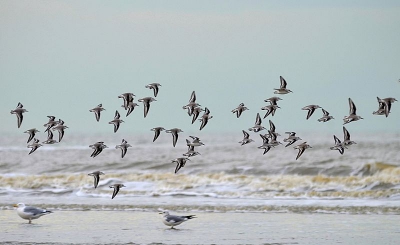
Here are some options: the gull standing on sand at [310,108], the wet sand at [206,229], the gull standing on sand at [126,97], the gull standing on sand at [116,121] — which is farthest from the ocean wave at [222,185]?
the gull standing on sand at [126,97]

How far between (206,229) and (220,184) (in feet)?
28.3

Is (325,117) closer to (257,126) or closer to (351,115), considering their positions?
(351,115)

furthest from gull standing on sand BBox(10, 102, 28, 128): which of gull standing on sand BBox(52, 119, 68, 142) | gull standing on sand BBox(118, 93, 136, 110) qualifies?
gull standing on sand BBox(118, 93, 136, 110)

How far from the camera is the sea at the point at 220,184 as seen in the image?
66.9 feet

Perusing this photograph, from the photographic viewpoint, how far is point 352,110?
53.4 feet

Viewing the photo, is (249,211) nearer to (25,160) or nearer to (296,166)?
(296,166)

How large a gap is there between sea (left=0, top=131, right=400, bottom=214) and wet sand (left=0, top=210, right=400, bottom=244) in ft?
4.45

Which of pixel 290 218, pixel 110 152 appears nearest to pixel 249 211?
pixel 290 218

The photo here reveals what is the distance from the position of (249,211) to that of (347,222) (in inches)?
123

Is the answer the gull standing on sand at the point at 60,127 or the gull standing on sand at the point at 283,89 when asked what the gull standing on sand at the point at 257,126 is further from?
the gull standing on sand at the point at 60,127

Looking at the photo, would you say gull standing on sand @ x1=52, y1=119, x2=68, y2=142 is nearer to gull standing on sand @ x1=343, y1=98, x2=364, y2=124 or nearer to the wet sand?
the wet sand

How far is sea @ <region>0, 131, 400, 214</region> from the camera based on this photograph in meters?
A: 20.4

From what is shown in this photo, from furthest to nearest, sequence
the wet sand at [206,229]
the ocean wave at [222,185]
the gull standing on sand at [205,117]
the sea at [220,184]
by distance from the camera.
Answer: the ocean wave at [222,185] → the sea at [220,184] → the gull standing on sand at [205,117] → the wet sand at [206,229]

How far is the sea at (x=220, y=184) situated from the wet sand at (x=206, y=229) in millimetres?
1357
